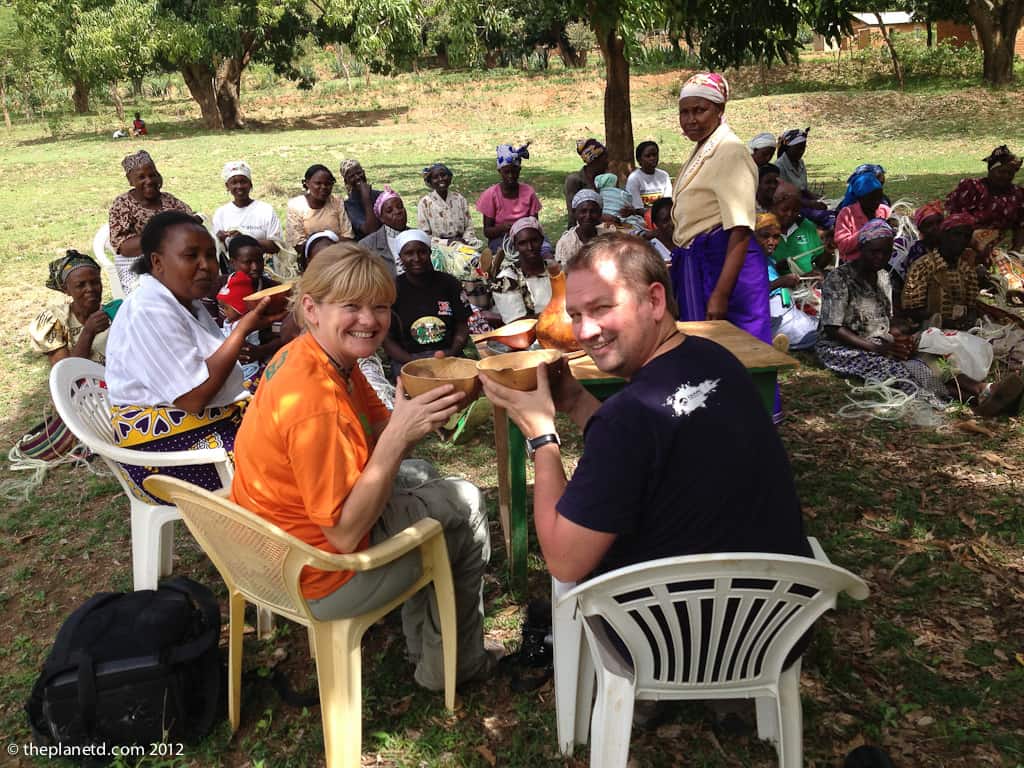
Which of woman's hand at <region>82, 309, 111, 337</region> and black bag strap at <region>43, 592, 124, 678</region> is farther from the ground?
woman's hand at <region>82, 309, 111, 337</region>

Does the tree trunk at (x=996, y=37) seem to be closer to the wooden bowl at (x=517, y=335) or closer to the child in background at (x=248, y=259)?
the child in background at (x=248, y=259)

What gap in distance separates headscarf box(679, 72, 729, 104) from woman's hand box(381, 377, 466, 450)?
235cm

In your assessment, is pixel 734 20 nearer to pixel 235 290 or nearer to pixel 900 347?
pixel 900 347

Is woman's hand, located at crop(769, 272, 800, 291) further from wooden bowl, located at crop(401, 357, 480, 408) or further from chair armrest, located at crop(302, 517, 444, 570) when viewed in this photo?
chair armrest, located at crop(302, 517, 444, 570)

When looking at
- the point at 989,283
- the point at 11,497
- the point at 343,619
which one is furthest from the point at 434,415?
the point at 989,283

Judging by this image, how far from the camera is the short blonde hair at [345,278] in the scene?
89.2 inches

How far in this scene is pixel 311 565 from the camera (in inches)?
83.6

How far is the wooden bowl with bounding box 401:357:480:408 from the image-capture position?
7.20 feet

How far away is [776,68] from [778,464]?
29.5 meters

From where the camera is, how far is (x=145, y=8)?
77.5 ft

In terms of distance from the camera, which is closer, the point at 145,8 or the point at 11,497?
the point at 11,497

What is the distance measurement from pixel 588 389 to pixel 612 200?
5622mm

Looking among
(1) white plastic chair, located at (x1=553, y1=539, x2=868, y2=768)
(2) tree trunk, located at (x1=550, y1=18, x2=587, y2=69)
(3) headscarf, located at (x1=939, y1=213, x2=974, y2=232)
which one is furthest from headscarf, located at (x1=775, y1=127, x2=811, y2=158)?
(2) tree trunk, located at (x1=550, y1=18, x2=587, y2=69)

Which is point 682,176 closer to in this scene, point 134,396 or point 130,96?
point 134,396
